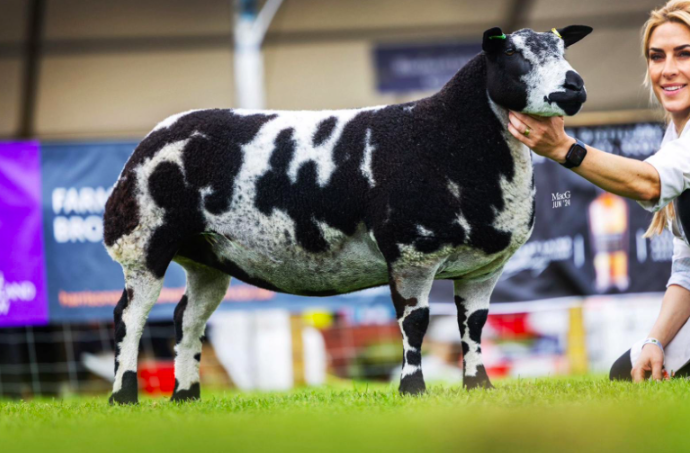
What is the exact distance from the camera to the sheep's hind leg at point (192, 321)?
402cm

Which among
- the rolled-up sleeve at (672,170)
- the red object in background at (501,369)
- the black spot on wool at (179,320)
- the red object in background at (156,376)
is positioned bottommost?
the red object in background at (501,369)

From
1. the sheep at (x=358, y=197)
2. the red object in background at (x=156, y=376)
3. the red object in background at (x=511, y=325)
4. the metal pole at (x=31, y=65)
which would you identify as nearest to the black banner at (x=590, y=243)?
the red object in background at (x=511, y=325)

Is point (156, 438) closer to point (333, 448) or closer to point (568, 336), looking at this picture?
point (333, 448)

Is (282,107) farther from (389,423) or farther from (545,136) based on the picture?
(389,423)

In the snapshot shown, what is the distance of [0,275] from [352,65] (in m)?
5.85

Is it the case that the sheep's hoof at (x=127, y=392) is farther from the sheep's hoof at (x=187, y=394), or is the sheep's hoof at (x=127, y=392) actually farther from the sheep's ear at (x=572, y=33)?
the sheep's ear at (x=572, y=33)

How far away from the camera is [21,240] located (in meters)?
7.03

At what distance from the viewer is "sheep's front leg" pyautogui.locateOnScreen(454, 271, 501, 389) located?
3771 millimetres

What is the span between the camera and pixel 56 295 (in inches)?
278

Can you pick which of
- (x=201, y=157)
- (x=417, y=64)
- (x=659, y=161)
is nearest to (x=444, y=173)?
(x=659, y=161)

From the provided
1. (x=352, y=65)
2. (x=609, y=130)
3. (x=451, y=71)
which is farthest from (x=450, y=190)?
(x=352, y=65)

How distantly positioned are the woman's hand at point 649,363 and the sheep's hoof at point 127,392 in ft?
7.41

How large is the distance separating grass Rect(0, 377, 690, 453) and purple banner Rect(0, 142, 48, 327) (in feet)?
10.3

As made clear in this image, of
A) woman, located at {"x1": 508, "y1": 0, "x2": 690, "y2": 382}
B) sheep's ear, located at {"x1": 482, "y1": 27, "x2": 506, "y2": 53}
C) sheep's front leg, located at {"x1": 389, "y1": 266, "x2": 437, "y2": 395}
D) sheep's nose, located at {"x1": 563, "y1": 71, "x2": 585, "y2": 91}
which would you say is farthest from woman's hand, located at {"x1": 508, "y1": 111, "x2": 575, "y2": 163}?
sheep's front leg, located at {"x1": 389, "y1": 266, "x2": 437, "y2": 395}
